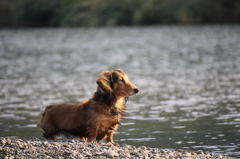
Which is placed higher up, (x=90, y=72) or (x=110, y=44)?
(x=110, y=44)

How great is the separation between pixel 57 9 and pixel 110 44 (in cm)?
3353

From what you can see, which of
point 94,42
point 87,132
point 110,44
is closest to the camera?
point 87,132

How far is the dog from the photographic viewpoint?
8.30 m

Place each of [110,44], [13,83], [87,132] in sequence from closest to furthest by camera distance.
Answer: [87,132]
[13,83]
[110,44]

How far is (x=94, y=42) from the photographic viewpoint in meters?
47.7

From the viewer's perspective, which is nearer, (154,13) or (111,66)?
(111,66)

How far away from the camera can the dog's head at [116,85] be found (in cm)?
831

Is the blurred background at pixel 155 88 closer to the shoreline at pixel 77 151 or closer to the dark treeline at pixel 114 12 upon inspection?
the shoreline at pixel 77 151

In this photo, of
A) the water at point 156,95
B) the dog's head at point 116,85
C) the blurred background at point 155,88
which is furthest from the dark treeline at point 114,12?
the dog's head at point 116,85

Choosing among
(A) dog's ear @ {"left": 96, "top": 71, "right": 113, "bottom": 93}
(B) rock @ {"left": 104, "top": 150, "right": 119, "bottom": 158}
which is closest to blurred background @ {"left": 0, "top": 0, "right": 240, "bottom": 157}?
(A) dog's ear @ {"left": 96, "top": 71, "right": 113, "bottom": 93}

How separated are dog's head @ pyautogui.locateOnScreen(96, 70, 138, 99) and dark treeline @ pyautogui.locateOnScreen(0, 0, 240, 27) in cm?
5108

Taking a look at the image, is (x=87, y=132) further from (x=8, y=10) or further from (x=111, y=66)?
(x=8, y=10)

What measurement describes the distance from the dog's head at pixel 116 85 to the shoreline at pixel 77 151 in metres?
0.99

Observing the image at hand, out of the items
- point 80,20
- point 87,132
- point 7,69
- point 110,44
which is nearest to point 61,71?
point 7,69
